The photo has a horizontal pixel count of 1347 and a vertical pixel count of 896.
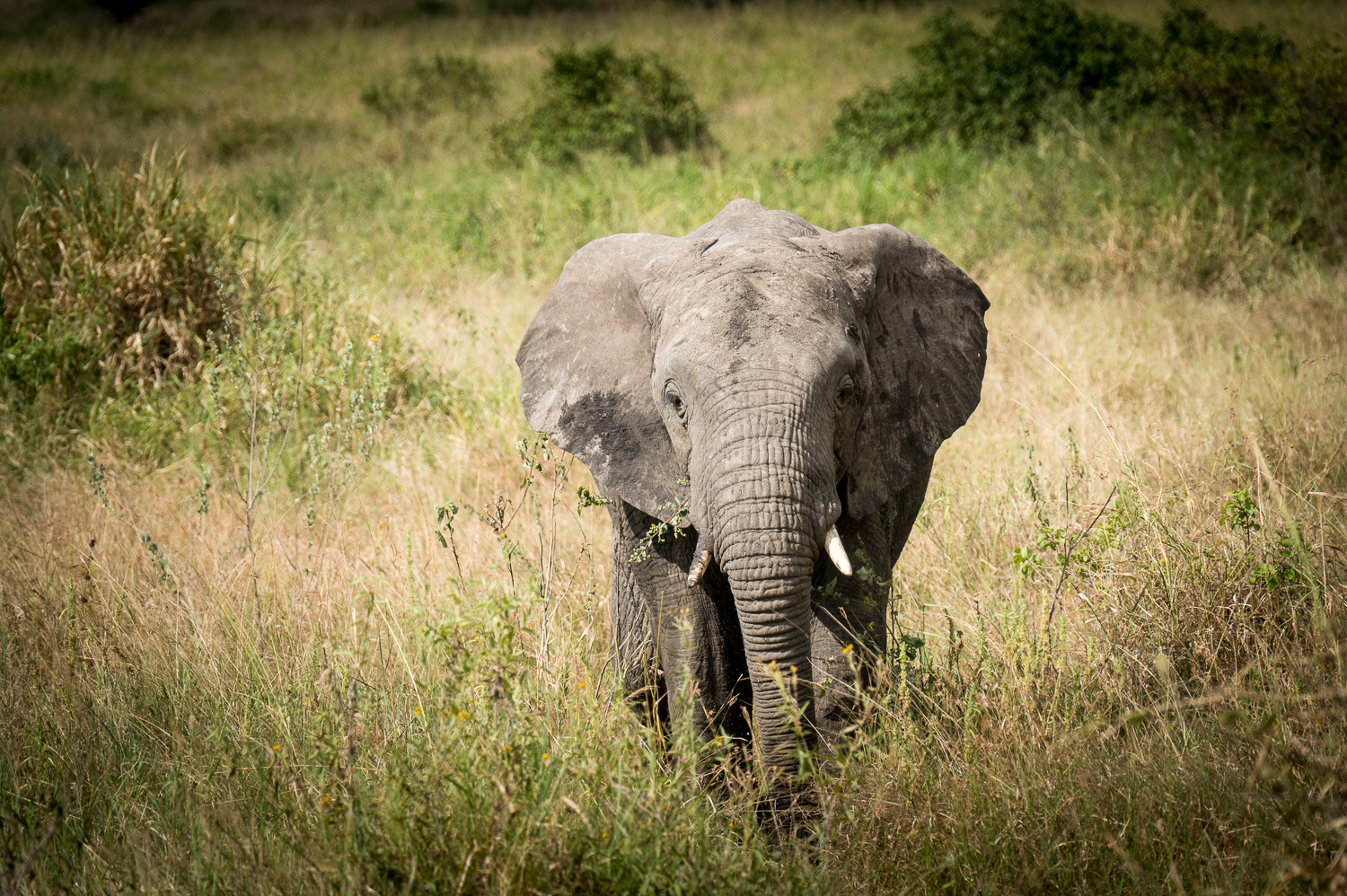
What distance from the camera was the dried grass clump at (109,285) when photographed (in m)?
6.34

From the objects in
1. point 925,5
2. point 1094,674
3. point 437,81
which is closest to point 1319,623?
point 1094,674

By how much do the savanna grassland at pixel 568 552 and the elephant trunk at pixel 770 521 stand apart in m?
0.37

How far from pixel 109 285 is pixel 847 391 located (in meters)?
5.54

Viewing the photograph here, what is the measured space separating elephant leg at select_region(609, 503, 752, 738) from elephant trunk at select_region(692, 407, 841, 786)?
0.36 meters

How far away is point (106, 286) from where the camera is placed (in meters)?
6.48

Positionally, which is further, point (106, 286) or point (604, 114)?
point (604, 114)

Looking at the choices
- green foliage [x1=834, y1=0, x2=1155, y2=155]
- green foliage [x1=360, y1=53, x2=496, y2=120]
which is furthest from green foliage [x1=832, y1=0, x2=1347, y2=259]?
green foliage [x1=360, y1=53, x2=496, y2=120]

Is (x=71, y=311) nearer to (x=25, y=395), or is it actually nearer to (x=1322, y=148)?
(x=25, y=395)

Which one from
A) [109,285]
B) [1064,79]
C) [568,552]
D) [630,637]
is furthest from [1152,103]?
[109,285]

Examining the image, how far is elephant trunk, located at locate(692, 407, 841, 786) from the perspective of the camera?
2.57m

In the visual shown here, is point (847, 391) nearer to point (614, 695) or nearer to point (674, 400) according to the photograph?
point (674, 400)

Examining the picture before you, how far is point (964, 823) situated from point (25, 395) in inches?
238

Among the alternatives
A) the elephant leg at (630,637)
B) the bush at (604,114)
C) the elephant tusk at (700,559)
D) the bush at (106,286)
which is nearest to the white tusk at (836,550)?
A: the elephant tusk at (700,559)

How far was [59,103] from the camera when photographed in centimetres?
1576
